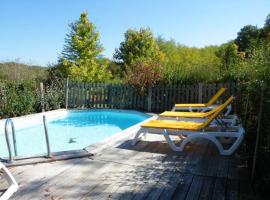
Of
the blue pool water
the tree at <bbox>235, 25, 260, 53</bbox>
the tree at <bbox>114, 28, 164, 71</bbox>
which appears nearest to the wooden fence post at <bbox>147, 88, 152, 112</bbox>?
the blue pool water

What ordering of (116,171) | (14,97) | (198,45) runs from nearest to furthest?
1. (116,171)
2. (14,97)
3. (198,45)

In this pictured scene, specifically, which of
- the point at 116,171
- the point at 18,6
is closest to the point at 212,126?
the point at 116,171

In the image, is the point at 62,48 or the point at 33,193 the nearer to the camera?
the point at 33,193

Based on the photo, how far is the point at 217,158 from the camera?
4.48 metres

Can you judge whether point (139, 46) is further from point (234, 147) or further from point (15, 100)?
point (234, 147)

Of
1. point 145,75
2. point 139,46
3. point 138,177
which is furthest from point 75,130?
point 139,46

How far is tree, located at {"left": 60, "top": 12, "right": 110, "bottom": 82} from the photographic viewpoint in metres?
21.3

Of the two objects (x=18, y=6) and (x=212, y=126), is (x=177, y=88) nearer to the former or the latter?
(x=212, y=126)

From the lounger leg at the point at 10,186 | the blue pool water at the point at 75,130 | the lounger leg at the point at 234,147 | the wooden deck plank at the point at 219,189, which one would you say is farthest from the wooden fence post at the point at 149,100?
the lounger leg at the point at 10,186

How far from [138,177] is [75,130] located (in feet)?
19.3

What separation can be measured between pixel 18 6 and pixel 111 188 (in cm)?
1541

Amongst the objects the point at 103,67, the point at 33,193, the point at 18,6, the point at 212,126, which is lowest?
the point at 33,193

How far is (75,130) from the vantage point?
9.20m

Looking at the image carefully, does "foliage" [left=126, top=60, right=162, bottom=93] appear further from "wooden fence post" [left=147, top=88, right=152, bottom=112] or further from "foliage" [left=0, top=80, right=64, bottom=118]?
"foliage" [left=0, top=80, right=64, bottom=118]
